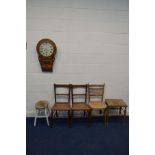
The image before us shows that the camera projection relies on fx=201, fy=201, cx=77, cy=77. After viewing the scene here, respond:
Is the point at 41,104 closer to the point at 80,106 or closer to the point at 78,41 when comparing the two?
the point at 80,106

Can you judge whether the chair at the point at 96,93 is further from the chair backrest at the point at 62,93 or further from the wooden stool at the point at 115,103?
the chair backrest at the point at 62,93

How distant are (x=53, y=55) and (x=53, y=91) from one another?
75cm

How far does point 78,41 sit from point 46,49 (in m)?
0.69

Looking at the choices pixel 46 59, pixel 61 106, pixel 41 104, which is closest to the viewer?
pixel 61 106

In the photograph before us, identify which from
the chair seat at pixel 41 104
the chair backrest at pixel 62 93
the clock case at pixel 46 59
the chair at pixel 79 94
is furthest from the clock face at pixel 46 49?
the chair seat at pixel 41 104

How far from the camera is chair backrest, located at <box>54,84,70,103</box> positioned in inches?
164

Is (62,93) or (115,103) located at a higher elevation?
(62,93)

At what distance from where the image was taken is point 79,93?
4238 mm

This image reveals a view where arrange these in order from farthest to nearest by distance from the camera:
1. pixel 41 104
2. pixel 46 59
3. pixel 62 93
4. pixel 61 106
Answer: pixel 62 93 < pixel 46 59 < pixel 41 104 < pixel 61 106

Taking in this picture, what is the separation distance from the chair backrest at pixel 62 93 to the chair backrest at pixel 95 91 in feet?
1.51

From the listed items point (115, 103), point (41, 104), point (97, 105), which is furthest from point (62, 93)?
point (115, 103)

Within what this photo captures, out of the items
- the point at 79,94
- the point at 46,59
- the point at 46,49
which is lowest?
the point at 79,94

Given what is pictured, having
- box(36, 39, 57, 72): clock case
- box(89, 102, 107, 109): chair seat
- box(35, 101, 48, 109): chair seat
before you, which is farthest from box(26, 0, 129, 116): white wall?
box(89, 102, 107, 109): chair seat

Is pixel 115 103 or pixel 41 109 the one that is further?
pixel 41 109
